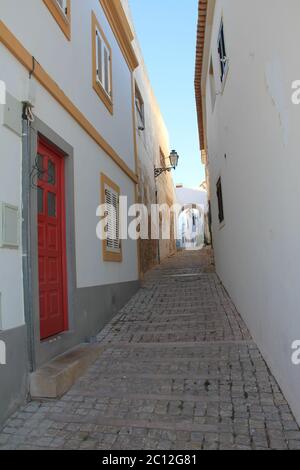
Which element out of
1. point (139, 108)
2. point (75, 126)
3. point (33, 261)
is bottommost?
point (33, 261)

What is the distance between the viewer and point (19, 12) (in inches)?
159

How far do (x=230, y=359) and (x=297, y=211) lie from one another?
7.51 ft

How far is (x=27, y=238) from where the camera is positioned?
379 centimetres

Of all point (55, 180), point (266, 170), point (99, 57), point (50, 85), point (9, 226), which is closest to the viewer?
point (9, 226)

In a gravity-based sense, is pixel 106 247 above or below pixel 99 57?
below

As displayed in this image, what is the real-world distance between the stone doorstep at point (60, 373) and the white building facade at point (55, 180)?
10 centimetres

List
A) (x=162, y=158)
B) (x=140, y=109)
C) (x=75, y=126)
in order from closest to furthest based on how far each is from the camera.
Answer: (x=75, y=126) < (x=140, y=109) < (x=162, y=158)

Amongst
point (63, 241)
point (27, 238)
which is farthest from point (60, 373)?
point (63, 241)

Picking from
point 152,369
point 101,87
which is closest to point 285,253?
point 152,369

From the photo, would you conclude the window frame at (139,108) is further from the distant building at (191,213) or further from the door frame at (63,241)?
the distant building at (191,213)

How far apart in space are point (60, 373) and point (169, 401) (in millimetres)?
1125

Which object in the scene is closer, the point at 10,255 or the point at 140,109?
the point at 10,255

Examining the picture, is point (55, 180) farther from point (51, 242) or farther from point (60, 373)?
point (60, 373)

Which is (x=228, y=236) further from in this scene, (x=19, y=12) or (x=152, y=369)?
(x=19, y=12)
